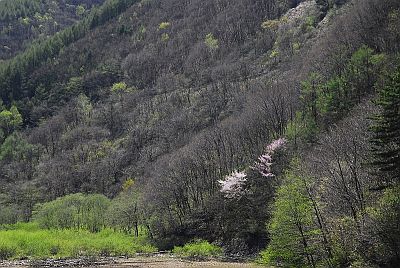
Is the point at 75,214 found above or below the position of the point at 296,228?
above

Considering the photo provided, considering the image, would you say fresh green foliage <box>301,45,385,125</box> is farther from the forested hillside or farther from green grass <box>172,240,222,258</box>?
green grass <box>172,240,222,258</box>

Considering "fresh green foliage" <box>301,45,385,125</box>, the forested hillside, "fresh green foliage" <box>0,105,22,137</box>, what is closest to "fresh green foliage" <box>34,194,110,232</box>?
the forested hillside

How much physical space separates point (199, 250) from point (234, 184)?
11.4 meters

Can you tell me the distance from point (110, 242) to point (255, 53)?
106 metres

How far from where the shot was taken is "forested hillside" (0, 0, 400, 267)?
127 feet

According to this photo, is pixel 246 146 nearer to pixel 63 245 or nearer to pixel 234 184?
pixel 234 184

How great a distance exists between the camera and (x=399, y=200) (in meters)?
32.7

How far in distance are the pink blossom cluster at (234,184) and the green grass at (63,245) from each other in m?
16.2

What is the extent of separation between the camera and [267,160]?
73062 mm

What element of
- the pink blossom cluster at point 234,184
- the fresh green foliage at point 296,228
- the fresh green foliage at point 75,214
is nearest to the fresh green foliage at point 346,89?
the pink blossom cluster at point 234,184

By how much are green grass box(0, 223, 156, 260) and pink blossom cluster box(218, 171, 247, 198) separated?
16.2 meters

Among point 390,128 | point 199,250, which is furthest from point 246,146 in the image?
point 390,128

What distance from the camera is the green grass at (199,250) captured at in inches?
2841

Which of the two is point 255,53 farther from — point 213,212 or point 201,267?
point 201,267
